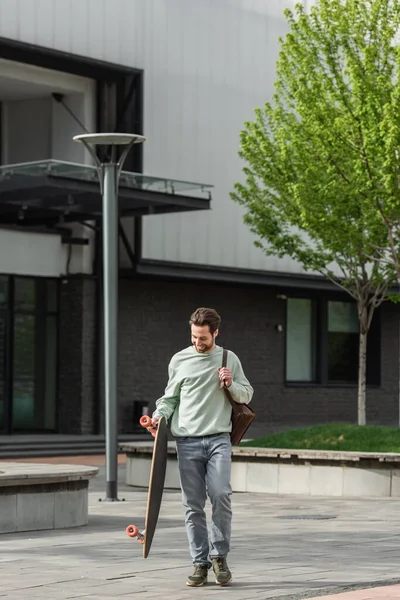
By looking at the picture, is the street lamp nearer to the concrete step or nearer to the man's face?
the man's face

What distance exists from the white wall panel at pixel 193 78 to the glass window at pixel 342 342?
3.15 m

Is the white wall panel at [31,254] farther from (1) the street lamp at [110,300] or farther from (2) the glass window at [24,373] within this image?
(1) the street lamp at [110,300]

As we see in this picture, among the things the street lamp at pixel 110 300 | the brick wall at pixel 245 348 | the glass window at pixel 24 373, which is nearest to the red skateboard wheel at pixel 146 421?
the street lamp at pixel 110 300

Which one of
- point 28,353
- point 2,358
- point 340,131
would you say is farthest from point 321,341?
point 340,131

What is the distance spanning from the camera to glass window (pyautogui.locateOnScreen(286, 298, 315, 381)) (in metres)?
34.8

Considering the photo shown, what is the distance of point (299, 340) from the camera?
3516cm

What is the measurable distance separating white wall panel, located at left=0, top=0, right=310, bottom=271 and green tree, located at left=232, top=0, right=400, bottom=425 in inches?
181

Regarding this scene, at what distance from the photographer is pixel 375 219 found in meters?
22.4

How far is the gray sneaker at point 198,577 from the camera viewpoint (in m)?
8.82

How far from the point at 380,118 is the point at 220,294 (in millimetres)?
13215

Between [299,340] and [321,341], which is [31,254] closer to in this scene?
[299,340]

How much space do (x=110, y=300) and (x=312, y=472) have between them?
340cm

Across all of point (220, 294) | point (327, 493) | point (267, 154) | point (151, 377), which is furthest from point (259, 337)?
point (327, 493)

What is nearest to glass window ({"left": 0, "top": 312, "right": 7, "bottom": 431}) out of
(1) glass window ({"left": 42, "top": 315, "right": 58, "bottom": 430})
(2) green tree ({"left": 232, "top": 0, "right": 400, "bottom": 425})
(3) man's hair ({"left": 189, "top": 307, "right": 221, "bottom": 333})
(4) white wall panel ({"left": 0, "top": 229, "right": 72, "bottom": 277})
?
(4) white wall panel ({"left": 0, "top": 229, "right": 72, "bottom": 277})
